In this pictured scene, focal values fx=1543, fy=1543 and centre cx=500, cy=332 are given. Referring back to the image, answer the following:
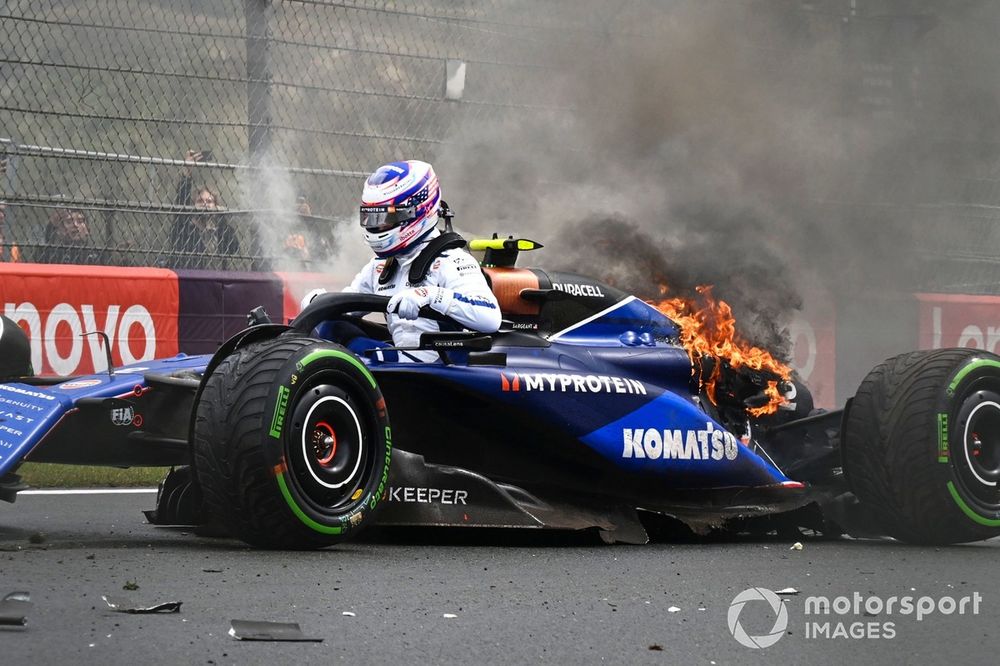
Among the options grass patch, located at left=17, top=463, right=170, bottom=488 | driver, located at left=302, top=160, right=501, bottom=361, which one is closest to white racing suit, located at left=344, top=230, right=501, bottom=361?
driver, located at left=302, top=160, right=501, bottom=361

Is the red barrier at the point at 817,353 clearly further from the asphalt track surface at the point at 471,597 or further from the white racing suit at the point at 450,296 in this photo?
the white racing suit at the point at 450,296

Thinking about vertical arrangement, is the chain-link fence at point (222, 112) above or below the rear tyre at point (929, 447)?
above

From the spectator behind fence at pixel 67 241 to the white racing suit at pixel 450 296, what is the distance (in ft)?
14.0

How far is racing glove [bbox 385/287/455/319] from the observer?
646 cm

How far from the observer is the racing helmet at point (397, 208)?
6809 millimetres

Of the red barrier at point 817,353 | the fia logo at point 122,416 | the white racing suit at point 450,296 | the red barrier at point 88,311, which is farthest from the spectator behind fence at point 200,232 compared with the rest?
the fia logo at point 122,416

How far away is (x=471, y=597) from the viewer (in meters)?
4.91

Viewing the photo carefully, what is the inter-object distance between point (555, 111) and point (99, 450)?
611 cm

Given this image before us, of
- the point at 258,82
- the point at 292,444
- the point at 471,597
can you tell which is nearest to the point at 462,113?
the point at 258,82

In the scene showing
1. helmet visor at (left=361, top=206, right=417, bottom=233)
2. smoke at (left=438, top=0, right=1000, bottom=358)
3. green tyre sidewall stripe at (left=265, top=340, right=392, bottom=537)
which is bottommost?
green tyre sidewall stripe at (left=265, top=340, right=392, bottom=537)

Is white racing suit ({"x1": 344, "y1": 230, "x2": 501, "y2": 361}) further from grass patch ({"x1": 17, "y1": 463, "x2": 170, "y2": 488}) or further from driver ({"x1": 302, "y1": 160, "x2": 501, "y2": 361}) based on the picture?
grass patch ({"x1": 17, "y1": 463, "x2": 170, "y2": 488})

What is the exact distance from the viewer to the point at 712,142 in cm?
1020

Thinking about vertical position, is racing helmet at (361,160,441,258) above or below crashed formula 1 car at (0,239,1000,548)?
above

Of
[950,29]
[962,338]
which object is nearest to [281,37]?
[950,29]
